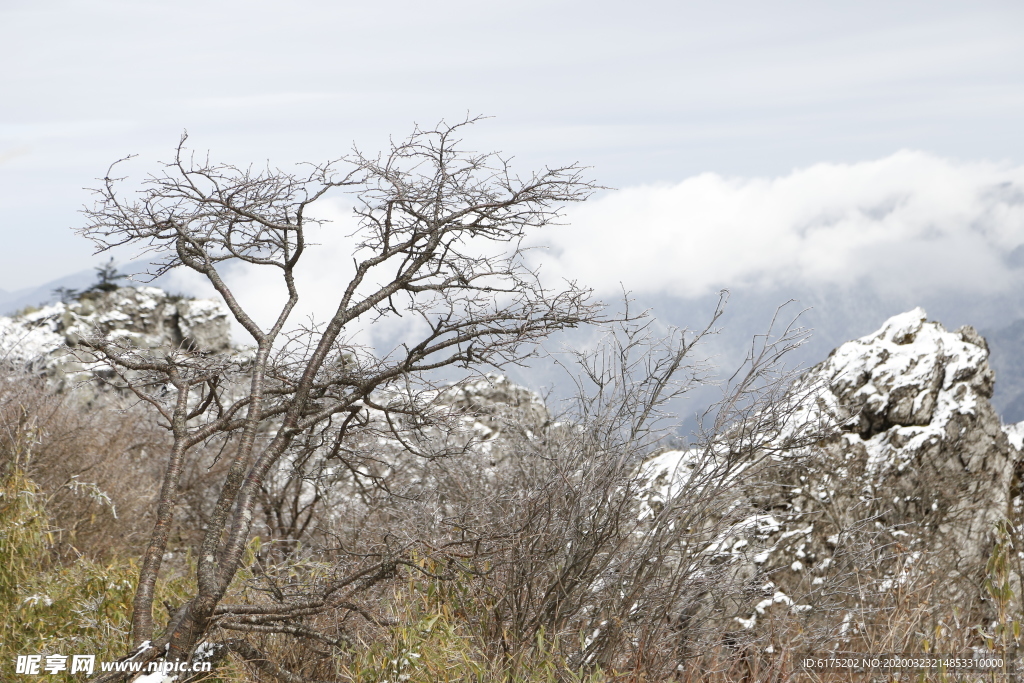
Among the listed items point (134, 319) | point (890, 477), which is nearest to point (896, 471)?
point (890, 477)

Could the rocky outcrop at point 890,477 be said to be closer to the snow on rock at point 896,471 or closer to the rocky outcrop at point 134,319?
the snow on rock at point 896,471

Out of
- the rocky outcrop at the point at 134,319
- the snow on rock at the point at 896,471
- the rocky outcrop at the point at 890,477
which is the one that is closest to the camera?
the rocky outcrop at the point at 890,477

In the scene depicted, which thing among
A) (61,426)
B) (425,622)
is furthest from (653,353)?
(61,426)

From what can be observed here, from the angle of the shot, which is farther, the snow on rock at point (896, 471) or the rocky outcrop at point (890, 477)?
the snow on rock at point (896, 471)

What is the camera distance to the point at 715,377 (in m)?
5.85

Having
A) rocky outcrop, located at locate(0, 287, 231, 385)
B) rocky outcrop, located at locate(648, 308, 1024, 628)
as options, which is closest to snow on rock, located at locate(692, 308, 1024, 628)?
rocky outcrop, located at locate(648, 308, 1024, 628)

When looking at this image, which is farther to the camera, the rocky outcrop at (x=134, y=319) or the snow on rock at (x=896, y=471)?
the rocky outcrop at (x=134, y=319)

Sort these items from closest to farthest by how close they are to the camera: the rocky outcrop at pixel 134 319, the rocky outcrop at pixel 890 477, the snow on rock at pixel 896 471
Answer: the rocky outcrop at pixel 890 477 → the snow on rock at pixel 896 471 → the rocky outcrop at pixel 134 319

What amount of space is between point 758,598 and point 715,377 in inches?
108

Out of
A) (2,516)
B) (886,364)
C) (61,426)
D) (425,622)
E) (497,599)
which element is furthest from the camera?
(61,426)

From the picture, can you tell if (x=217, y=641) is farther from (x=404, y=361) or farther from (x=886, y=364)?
(x=886, y=364)

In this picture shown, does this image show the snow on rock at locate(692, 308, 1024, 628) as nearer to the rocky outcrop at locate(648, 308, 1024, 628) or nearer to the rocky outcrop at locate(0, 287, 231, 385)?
the rocky outcrop at locate(648, 308, 1024, 628)

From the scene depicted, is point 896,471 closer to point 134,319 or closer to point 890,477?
point 890,477

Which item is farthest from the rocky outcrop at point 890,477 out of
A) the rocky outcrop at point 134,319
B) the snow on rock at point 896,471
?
the rocky outcrop at point 134,319
